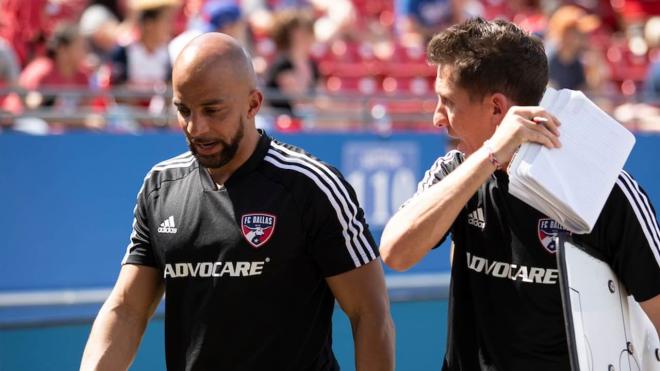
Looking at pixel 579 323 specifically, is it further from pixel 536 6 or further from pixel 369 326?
pixel 536 6

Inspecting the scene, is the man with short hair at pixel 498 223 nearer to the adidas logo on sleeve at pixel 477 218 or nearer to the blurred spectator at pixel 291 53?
the adidas logo on sleeve at pixel 477 218

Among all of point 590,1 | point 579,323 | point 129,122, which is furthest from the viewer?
point 590,1

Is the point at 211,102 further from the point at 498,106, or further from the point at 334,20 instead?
the point at 334,20

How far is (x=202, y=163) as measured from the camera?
11.2 feet

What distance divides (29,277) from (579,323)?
5.24m

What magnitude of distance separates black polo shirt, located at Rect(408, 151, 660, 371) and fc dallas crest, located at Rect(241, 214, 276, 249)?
1.60 ft

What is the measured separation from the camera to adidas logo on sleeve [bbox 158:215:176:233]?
3.49 m

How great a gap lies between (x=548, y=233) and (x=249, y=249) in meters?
0.90

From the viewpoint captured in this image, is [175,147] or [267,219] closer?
[267,219]

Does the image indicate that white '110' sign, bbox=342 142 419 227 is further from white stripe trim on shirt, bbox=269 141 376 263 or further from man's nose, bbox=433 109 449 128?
man's nose, bbox=433 109 449 128

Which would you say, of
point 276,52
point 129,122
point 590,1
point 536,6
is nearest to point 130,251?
point 129,122

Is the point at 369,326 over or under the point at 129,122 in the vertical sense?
under

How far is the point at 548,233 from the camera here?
328 centimetres

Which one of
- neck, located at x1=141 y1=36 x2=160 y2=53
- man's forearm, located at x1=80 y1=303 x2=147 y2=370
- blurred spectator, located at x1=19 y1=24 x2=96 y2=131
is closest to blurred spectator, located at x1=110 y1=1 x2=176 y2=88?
neck, located at x1=141 y1=36 x2=160 y2=53
